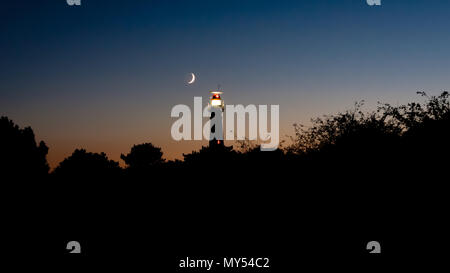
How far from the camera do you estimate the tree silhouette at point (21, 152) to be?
1534 inches

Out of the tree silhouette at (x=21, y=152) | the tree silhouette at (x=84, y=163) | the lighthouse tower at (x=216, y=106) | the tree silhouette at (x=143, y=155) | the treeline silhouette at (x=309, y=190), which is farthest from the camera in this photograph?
the tree silhouette at (x=143, y=155)

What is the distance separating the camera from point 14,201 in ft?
70.5

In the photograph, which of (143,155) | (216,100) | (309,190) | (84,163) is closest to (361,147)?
(309,190)

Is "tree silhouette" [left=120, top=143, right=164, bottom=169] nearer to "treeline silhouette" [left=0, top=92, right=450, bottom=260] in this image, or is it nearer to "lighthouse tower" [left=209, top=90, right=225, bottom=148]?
"lighthouse tower" [left=209, top=90, right=225, bottom=148]

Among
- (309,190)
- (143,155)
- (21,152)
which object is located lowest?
(309,190)

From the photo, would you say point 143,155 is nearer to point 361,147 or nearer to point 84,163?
point 84,163

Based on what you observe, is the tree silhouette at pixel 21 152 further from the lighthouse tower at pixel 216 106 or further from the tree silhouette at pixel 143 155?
the tree silhouette at pixel 143 155

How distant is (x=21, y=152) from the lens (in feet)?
→ 136

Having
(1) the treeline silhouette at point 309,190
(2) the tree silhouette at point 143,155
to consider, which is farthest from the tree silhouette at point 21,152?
(2) the tree silhouette at point 143,155

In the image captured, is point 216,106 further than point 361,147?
Yes

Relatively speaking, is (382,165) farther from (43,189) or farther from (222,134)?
(222,134)

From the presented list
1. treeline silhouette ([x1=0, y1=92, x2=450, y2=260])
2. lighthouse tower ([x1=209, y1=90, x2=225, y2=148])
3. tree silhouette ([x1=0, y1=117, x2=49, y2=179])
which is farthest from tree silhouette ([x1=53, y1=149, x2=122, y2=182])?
treeline silhouette ([x1=0, y1=92, x2=450, y2=260])

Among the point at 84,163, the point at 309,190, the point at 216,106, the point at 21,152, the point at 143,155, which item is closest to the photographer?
the point at 309,190
